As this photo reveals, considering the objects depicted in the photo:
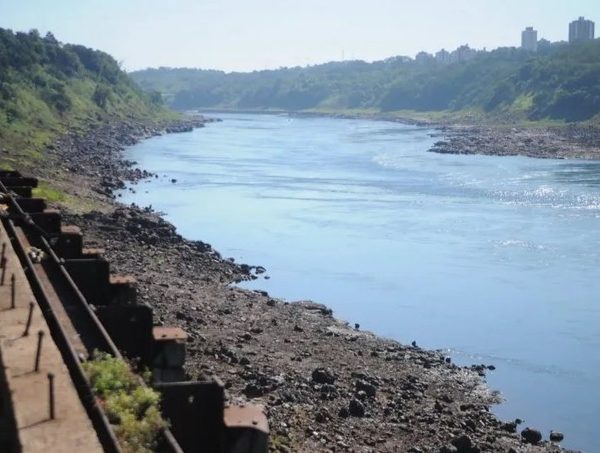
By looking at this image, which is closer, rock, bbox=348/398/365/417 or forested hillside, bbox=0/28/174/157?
rock, bbox=348/398/365/417

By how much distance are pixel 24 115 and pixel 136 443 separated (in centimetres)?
7996

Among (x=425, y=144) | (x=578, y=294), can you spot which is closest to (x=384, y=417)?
(x=578, y=294)

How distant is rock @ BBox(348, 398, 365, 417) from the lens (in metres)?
20.1

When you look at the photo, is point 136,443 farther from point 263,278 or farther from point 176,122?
point 176,122

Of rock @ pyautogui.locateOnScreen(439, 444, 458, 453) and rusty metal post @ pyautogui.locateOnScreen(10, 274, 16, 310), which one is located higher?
rusty metal post @ pyautogui.locateOnScreen(10, 274, 16, 310)

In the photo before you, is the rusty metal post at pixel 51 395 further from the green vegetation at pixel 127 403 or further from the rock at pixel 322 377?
the rock at pixel 322 377

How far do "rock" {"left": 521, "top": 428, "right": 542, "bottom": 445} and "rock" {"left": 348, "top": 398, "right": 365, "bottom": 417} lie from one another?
3.72m

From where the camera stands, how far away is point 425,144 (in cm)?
10488

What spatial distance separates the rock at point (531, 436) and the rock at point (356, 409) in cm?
372

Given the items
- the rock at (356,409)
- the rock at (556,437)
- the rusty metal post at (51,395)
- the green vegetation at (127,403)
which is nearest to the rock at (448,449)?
the rock at (356,409)

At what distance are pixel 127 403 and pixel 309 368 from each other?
605 inches

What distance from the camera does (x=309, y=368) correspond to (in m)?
23.0

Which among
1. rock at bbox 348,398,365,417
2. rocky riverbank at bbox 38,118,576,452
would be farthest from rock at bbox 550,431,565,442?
rock at bbox 348,398,365,417

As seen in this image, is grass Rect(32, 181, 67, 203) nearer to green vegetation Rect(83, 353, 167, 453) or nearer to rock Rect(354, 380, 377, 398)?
rock Rect(354, 380, 377, 398)
